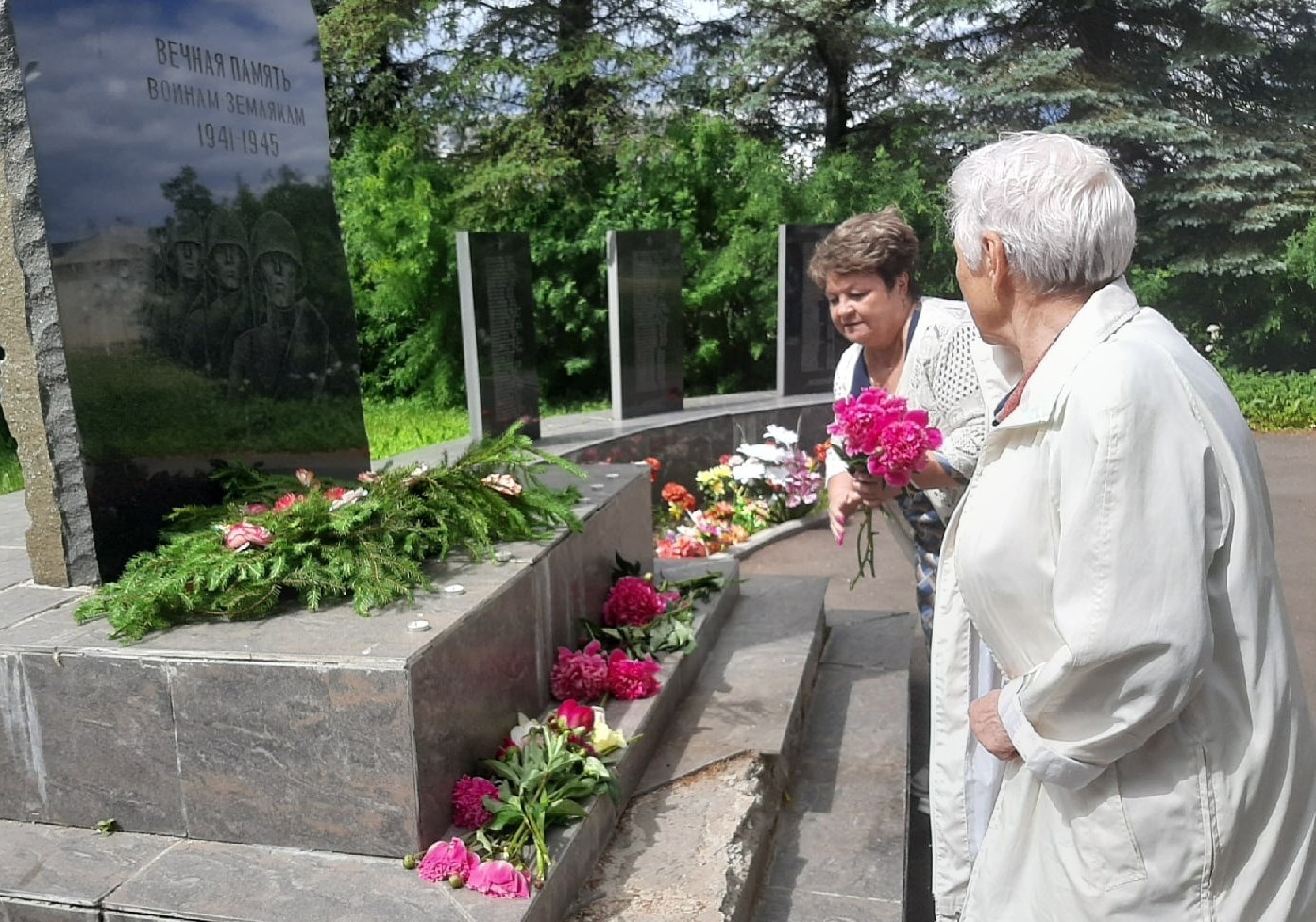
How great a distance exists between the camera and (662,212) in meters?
14.5

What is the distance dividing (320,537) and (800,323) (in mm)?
7878

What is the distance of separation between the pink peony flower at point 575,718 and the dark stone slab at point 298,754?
56 centimetres

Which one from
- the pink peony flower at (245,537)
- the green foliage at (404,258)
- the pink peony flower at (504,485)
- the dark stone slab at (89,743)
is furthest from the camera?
the green foliage at (404,258)

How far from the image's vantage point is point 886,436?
2.53 meters

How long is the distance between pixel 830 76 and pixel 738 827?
561 inches

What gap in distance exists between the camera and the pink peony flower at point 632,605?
3.64m

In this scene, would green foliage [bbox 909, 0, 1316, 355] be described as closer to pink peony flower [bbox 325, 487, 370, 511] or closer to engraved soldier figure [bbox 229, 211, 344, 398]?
engraved soldier figure [bbox 229, 211, 344, 398]

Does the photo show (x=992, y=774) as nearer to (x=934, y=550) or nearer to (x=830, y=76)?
(x=934, y=550)

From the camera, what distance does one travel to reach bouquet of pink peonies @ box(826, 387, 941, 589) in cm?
251

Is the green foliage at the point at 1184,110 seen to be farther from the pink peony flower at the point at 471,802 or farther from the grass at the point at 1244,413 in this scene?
the pink peony flower at the point at 471,802

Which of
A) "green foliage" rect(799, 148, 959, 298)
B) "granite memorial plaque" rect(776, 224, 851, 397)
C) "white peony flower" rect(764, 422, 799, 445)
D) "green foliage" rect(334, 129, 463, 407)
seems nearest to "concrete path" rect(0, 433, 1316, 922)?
"white peony flower" rect(764, 422, 799, 445)

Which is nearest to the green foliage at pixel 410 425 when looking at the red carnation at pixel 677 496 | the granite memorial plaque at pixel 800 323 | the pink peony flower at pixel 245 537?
the red carnation at pixel 677 496

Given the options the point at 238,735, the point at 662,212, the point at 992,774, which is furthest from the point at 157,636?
the point at 662,212

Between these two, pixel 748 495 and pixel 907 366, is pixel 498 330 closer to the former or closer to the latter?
pixel 748 495
